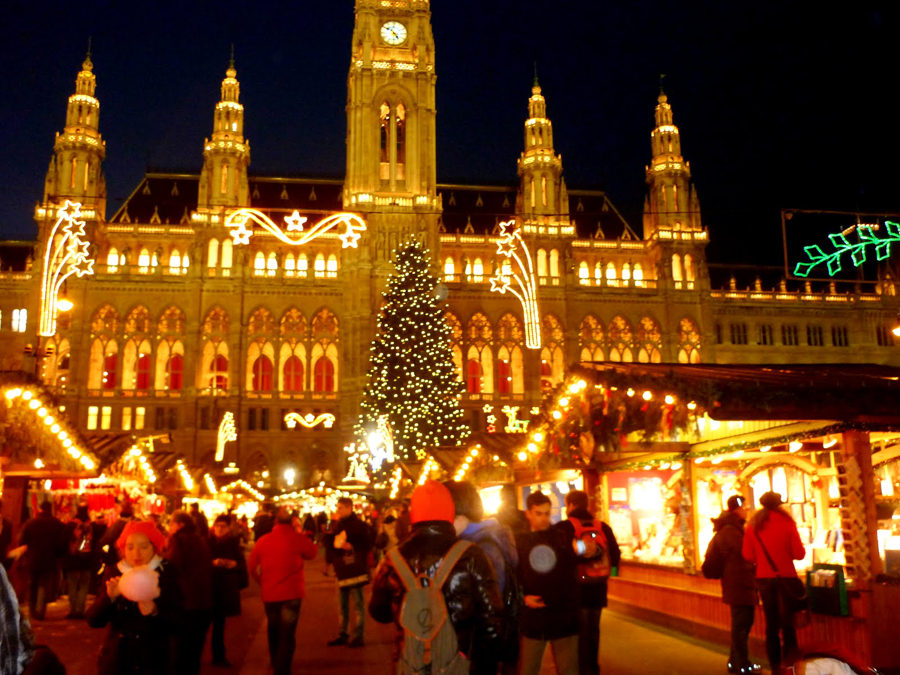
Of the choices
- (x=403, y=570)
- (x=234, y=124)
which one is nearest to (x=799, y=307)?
(x=234, y=124)

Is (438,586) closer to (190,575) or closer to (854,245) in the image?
(190,575)

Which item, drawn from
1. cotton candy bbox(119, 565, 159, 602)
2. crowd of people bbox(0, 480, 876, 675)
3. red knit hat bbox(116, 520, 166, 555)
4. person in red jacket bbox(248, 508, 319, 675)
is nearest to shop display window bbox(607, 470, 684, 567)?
crowd of people bbox(0, 480, 876, 675)

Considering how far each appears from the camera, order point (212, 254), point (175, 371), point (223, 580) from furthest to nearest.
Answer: point (212, 254), point (175, 371), point (223, 580)

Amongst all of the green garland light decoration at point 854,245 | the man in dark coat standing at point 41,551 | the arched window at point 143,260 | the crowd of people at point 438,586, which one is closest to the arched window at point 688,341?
the arched window at point 143,260

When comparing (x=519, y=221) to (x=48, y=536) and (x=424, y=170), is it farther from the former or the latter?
(x=48, y=536)

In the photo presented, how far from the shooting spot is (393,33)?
50.3 metres

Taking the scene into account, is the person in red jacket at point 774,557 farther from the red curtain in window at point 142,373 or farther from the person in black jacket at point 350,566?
the red curtain in window at point 142,373

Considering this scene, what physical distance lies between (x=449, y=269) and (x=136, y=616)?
156 ft

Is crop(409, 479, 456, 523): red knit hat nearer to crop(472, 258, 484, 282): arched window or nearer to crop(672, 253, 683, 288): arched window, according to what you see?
crop(472, 258, 484, 282): arched window

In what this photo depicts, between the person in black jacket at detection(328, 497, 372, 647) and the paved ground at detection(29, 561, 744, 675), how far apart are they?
9.4 inches

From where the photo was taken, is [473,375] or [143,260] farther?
[473,375]

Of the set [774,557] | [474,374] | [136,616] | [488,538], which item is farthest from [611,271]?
[136,616]

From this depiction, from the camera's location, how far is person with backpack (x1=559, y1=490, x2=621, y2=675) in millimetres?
6844

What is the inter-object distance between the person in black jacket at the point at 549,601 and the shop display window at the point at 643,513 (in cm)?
585
